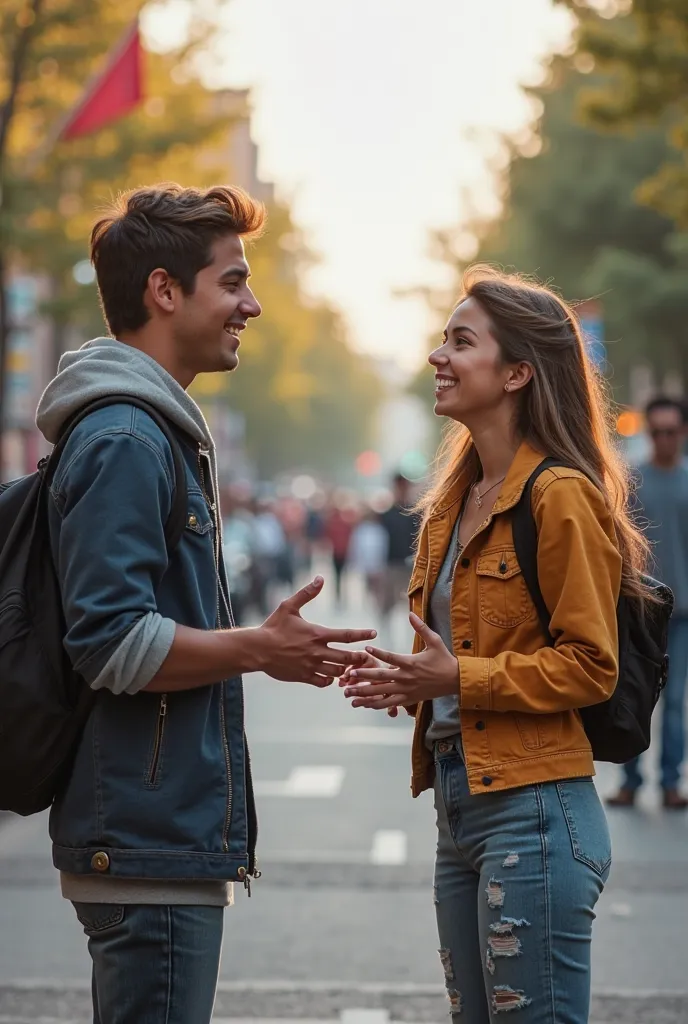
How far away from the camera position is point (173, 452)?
10.2 ft

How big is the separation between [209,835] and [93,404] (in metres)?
0.78

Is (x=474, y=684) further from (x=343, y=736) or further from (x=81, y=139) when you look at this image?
(x=81, y=139)

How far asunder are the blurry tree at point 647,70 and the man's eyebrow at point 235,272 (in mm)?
12064

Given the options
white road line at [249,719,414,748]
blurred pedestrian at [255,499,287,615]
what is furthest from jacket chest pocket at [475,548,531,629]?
blurred pedestrian at [255,499,287,615]

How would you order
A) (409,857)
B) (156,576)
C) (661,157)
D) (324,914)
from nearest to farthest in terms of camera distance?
(156,576), (324,914), (409,857), (661,157)

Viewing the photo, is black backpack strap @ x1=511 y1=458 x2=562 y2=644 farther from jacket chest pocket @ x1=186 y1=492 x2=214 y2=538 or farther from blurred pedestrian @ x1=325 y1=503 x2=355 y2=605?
blurred pedestrian @ x1=325 y1=503 x2=355 y2=605

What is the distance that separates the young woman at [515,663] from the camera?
10.8 ft

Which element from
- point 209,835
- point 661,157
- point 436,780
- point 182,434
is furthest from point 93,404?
point 661,157

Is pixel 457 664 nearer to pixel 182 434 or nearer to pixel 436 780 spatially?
pixel 436 780

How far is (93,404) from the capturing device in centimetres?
309

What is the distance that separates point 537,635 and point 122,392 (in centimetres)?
95

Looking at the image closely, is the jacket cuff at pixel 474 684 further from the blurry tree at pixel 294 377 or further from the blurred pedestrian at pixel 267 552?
the blurry tree at pixel 294 377

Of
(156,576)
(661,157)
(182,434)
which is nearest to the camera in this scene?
(156,576)

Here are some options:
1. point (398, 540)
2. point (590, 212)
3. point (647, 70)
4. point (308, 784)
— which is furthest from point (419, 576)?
point (590, 212)
